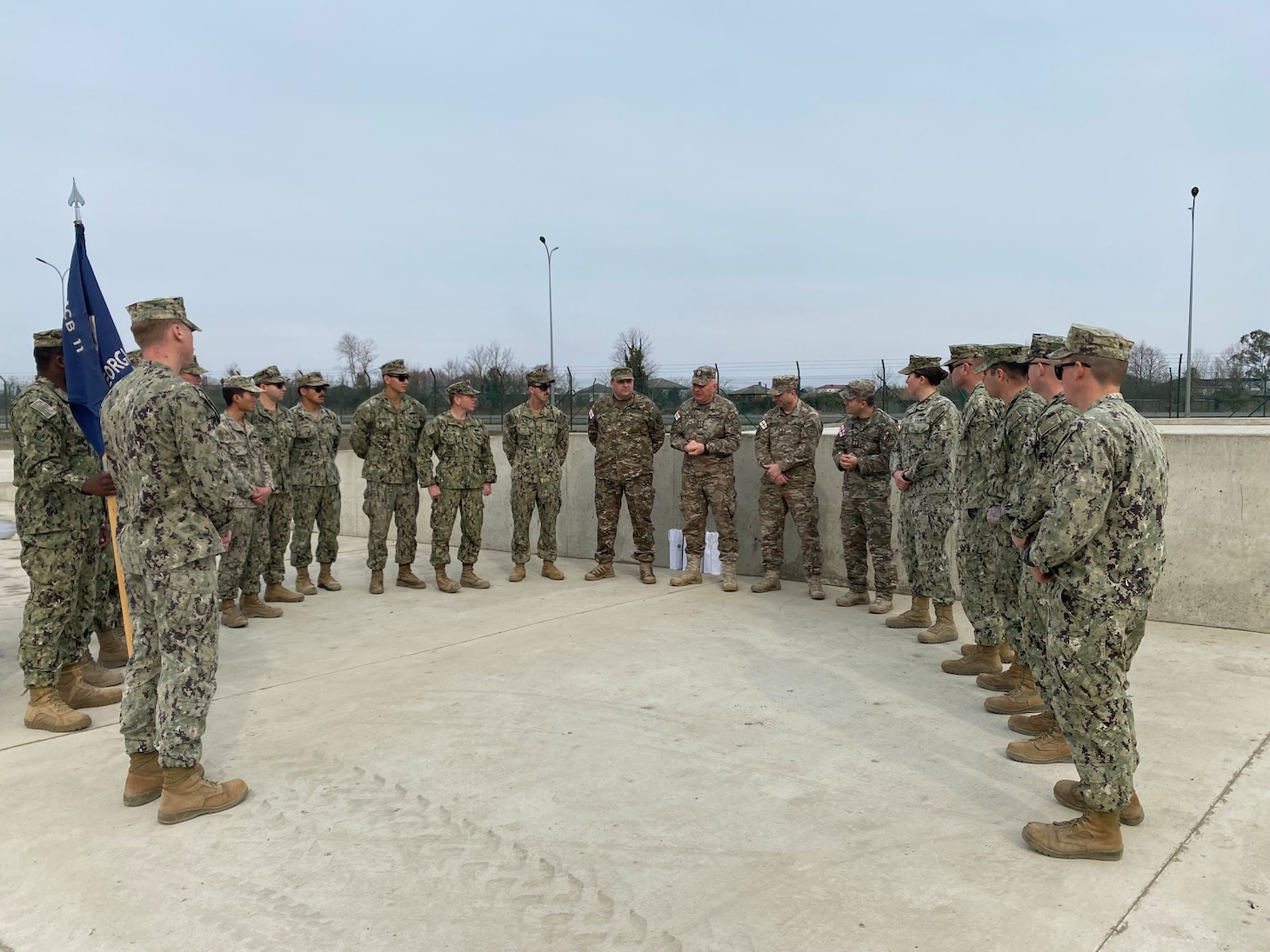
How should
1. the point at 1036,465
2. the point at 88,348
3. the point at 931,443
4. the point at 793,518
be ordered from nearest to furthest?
the point at 1036,465 → the point at 88,348 → the point at 931,443 → the point at 793,518

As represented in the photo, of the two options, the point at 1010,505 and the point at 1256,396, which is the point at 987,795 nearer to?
the point at 1010,505

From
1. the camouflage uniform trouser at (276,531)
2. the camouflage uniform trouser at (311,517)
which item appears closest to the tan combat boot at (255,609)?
the camouflage uniform trouser at (276,531)

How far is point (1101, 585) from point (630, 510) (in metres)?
5.66

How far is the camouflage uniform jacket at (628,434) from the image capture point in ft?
27.4

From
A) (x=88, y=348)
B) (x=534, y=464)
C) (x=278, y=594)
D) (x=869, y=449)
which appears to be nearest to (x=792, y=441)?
(x=869, y=449)

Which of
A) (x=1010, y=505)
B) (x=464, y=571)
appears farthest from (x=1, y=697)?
(x=1010, y=505)

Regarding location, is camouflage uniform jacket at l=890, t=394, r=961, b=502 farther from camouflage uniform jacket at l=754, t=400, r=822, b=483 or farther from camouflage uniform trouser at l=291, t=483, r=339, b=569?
camouflage uniform trouser at l=291, t=483, r=339, b=569

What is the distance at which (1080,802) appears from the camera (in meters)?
3.46

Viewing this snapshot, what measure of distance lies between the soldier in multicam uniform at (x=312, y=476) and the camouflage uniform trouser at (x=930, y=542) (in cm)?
485

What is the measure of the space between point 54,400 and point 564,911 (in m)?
3.65

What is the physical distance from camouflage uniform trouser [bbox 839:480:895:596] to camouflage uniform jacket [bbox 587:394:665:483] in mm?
2036

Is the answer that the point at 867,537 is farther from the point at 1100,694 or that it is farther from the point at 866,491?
the point at 1100,694

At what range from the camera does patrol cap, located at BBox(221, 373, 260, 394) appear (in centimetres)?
672

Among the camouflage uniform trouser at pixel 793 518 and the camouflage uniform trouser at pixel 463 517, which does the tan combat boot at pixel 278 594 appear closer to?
the camouflage uniform trouser at pixel 463 517
